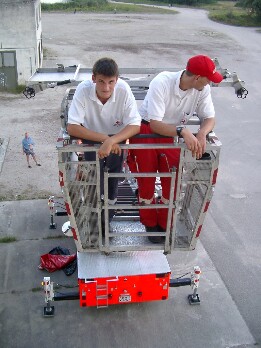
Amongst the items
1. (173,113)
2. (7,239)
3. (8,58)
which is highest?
(173,113)

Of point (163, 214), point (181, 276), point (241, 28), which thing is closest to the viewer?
point (163, 214)

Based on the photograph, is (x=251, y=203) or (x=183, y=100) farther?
(x=251, y=203)

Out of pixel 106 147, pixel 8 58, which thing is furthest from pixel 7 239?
pixel 8 58

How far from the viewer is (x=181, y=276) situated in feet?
25.3

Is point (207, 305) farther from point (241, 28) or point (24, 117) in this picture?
point (241, 28)

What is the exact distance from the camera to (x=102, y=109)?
16.0ft

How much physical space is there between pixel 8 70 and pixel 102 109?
48.5ft

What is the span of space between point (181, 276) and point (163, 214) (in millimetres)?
2456

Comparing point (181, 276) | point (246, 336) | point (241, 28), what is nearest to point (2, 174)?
point (181, 276)

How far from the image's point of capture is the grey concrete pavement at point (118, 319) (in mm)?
6461

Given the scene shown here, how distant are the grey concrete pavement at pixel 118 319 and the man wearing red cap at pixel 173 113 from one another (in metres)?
2.30

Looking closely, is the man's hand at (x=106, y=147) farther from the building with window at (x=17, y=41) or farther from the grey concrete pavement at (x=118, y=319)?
the building with window at (x=17, y=41)

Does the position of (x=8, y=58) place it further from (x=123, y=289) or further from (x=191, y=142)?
(x=191, y=142)

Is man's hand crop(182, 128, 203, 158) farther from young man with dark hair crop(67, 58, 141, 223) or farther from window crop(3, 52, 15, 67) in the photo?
window crop(3, 52, 15, 67)
